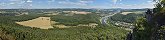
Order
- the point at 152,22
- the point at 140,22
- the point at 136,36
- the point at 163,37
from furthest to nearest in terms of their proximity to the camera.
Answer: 1. the point at 140,22
2. the point at 136,36
3. the point at 152,22
4. the point at 163,37

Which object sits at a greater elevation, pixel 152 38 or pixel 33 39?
pixel 152 38

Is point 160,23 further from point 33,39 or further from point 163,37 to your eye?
point 33,39

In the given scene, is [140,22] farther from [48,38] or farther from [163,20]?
[48,38]

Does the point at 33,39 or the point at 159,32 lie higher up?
the point at 159,32

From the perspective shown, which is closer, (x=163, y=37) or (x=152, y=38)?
(x=163, y=37)

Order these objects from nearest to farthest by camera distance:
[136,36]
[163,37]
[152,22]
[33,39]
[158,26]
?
[163,37]
[158,26]
[152,22]
[136,36]
[33,39]

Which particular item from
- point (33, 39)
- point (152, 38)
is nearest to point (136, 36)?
point (152, 38)

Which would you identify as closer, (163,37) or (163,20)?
(163,37)

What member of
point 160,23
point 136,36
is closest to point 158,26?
point 160,23

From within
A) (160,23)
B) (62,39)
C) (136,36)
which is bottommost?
(62,39)

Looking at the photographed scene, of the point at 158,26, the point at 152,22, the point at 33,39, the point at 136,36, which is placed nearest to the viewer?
the point at 158,26
